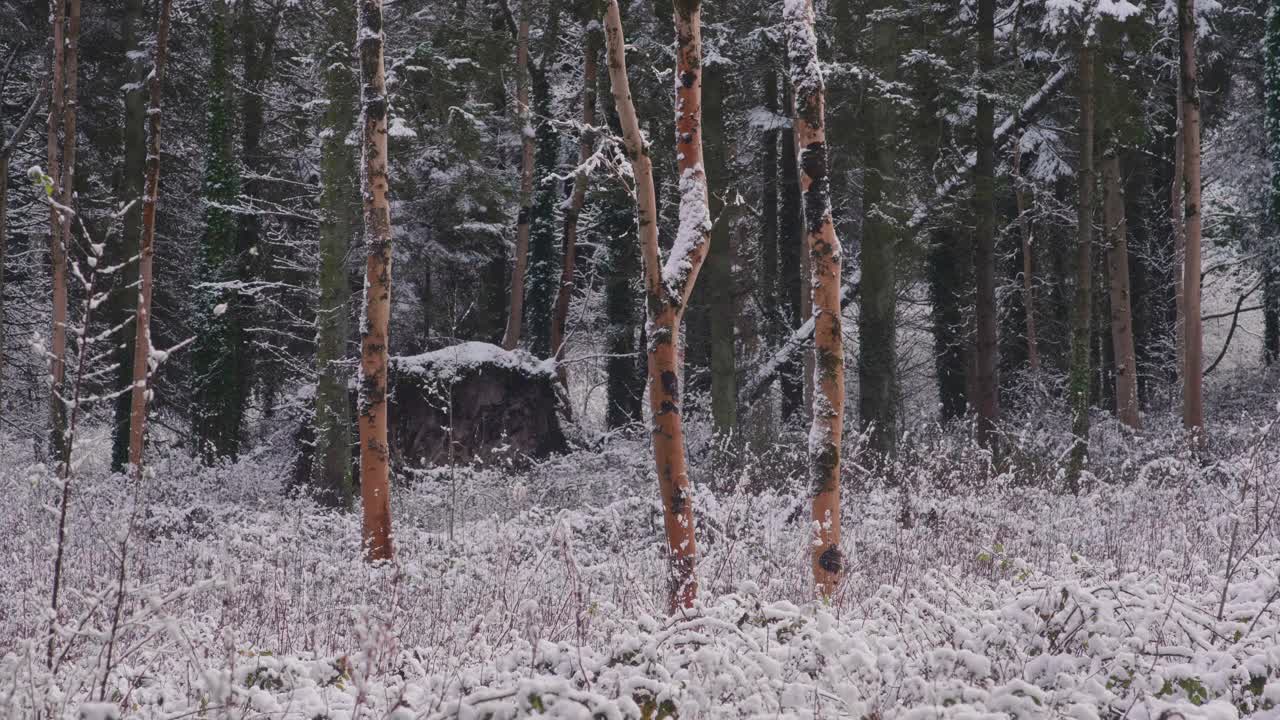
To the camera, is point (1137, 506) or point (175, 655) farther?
point (1137, 506)

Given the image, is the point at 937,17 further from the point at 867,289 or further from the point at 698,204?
the point at 698,204

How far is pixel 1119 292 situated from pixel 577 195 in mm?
10986

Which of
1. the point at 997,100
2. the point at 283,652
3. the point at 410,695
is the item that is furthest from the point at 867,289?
the point at 410,695

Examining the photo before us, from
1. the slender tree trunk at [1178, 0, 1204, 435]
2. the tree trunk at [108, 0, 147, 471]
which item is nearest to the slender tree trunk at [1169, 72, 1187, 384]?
the slender tree trunk at [1178, 0, 1204, 435]

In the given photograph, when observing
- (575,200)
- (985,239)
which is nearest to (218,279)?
(575,200)

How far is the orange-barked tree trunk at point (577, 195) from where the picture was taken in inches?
676

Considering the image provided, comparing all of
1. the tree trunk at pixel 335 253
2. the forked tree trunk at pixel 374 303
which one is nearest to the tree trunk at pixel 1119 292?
the tree trunk at pixel 335 253

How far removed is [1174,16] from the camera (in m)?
16.4

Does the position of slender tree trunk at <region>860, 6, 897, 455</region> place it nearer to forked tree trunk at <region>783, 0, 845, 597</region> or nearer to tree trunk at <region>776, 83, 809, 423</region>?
tree trunk at <region>776, 83, 809, 423</region>

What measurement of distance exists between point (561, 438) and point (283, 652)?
11.8 metres

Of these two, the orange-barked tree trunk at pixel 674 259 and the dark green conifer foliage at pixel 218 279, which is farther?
the dark green conifer foliage at pixel 218 279

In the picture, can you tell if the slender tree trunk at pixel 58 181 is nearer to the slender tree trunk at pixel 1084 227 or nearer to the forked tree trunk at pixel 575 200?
the forked tree trunk at pixel 575 200

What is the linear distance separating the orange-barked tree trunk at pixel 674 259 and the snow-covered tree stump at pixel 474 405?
31.7 feet

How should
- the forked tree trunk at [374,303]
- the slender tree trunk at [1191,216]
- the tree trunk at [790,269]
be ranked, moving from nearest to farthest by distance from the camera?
the forked tree trunk at [374,303]
the slender tree trunk at [1191,216]
the tree trunk at [790,269]
